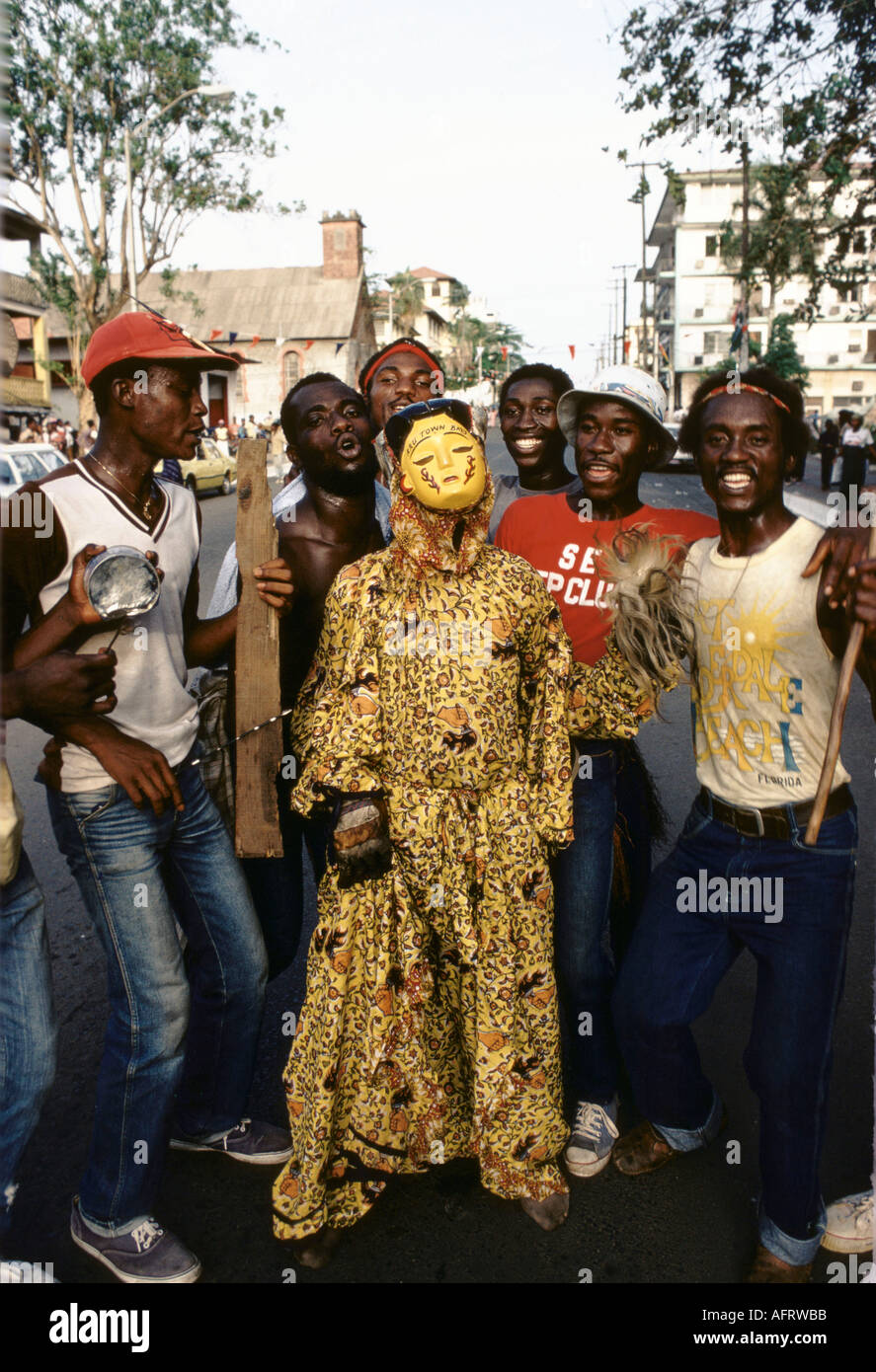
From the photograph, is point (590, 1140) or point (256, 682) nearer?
point (256, 682)

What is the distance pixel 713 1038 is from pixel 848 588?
1904mm

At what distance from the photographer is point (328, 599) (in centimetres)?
265

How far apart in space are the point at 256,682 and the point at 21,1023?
0.96 metres

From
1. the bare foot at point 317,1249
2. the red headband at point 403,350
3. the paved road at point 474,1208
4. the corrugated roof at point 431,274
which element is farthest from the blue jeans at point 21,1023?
the corrugated roof at point 431,274

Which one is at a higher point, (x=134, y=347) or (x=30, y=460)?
(x=134, y=347)

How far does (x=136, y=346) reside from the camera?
2.46m

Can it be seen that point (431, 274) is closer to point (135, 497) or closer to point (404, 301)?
point (404, 301)

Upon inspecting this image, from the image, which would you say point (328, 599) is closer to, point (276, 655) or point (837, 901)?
point (276, 655)

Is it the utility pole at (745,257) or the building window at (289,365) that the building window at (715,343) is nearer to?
the building window at (289,365)

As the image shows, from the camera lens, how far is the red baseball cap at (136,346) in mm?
2457

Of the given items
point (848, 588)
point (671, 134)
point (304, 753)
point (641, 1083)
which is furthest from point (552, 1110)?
point (671, 134)

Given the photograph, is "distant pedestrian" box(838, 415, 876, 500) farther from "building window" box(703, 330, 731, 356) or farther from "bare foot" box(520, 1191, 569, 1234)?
"building window" box(703, 330, 731, 356)

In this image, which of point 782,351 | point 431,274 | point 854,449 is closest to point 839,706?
point 854,449

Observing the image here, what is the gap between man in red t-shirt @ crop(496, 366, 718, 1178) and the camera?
2.88m
